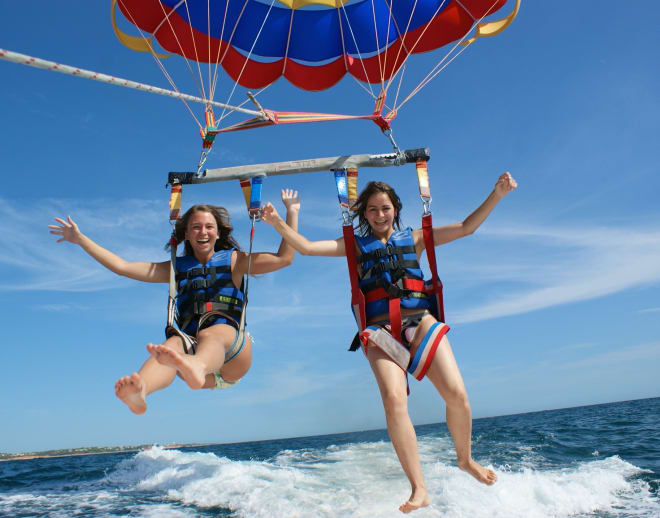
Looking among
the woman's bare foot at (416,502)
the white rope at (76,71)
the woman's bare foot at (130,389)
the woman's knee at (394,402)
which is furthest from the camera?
the woman's knee at (394,402)

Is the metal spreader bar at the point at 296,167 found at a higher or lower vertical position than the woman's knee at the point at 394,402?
higher

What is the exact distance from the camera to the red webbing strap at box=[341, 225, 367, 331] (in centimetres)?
391

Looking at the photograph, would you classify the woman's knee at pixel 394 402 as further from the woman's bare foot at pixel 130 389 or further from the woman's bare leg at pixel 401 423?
the woman's bare foot at pixel 130 389

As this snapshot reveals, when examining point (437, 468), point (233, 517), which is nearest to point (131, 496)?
point (233, 517)

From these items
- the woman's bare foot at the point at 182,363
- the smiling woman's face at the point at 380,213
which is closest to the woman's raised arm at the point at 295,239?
the smiling woman's face at the point at 380,213

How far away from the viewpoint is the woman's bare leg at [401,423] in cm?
329

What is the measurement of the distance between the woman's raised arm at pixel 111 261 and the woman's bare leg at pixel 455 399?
2.52 m

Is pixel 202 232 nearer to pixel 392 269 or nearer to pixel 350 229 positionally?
pixel 350 229

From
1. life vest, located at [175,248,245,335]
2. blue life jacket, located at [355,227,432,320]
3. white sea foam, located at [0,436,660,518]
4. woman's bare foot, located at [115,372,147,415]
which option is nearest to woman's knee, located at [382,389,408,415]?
blue life jacket, located at [355,227,432,320]

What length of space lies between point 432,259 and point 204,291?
1967 mm

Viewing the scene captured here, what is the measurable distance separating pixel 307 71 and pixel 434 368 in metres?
5.80

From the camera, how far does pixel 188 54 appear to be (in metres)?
7.05

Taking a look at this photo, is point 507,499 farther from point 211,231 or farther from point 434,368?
point 211,231

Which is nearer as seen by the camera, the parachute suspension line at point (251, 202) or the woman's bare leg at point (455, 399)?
the woman's bare leg at point (455, 399)
